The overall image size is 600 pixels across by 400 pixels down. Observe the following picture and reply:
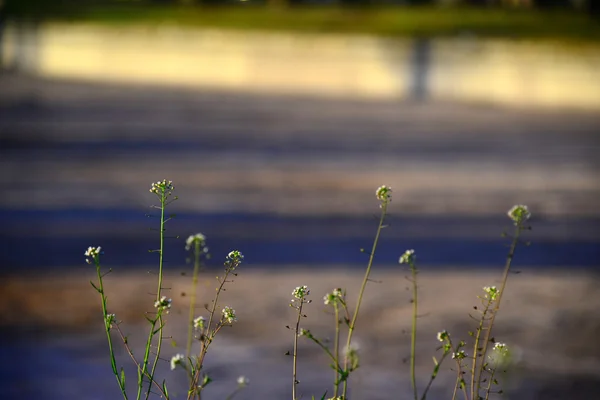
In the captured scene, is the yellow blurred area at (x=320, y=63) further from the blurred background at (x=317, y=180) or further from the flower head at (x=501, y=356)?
the flower head at (x=501, y=356)

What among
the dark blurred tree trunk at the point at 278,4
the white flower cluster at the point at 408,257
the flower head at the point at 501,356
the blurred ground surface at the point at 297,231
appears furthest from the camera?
the dark blurred tree trunk at the point at 278,4

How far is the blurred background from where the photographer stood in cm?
420

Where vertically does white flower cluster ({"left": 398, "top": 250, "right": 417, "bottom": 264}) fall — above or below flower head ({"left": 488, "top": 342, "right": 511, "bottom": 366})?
above

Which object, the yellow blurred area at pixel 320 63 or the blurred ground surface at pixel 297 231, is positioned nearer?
the blurred ground surface at pixel 297 231

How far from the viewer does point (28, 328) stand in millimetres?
4316

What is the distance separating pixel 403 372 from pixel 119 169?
553 cm

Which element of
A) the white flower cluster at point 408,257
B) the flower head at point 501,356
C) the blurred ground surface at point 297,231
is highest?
the blurred ground surface at point 297,231

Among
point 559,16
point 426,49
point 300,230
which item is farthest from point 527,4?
point 300,230

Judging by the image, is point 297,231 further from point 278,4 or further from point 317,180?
point 278,4

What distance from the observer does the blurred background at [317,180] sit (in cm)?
420

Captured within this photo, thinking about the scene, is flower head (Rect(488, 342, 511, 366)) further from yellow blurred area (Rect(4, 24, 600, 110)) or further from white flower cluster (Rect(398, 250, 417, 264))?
yellow blurred area (Rect(4, 24, 600, 110))

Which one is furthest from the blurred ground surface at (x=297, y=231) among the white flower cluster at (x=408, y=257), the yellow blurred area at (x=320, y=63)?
the yellow blurred area at (x=320, y=63)

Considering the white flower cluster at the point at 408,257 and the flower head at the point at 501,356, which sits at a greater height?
the white flower cluster at the point at 408,257

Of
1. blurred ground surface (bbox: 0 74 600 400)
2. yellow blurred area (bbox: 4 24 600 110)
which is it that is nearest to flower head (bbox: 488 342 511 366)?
blurred ground surface (bbox: 0 74 600 400)
